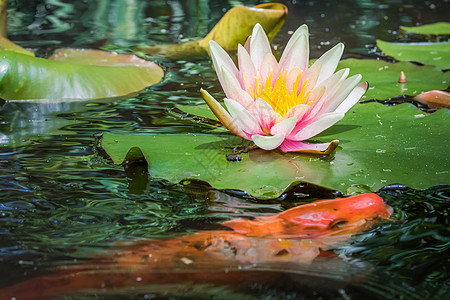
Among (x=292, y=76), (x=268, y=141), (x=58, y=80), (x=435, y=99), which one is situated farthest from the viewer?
(x=58, y=80)

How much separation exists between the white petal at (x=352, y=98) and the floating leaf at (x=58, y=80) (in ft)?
2.97

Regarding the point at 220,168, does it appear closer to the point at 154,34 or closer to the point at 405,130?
the point at 405,130

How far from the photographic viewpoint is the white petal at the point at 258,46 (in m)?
1.43

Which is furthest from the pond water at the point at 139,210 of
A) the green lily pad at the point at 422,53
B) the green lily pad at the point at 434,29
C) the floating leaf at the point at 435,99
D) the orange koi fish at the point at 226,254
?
the green lily pad at the point at 434,29

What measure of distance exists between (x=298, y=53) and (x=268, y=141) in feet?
1.07

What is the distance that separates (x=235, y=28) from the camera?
2.40 m

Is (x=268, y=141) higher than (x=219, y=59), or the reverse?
(x=219, y=59)

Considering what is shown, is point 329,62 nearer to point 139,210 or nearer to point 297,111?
point 297,111

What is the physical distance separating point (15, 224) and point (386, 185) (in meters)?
0.79

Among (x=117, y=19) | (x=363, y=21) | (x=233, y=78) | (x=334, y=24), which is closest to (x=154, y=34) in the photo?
(x=117, y=19)

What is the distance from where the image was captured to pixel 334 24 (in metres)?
3.37

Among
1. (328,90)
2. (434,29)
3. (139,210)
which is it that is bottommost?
(139,210)

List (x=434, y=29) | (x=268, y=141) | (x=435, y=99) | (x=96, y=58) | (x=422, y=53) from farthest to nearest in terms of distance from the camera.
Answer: (x=434, y=29) < (x=422, y=53) < (x=96, y=58) < (x=435, y=99) < (x=268, y=141)

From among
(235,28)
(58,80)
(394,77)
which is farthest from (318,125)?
(235,28)
